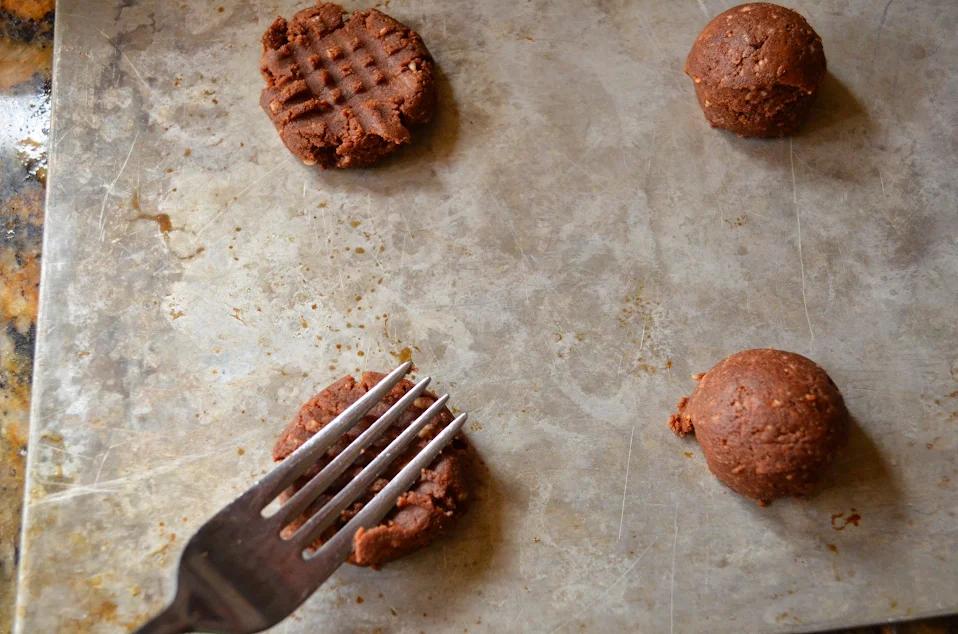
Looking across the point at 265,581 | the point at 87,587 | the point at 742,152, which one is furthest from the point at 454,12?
the point at 87,587

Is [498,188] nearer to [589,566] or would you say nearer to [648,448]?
[648,448]

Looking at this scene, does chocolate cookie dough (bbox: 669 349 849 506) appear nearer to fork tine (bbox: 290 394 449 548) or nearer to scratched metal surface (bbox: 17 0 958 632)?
scratched metal surface (bbox: 17 0 958 632)

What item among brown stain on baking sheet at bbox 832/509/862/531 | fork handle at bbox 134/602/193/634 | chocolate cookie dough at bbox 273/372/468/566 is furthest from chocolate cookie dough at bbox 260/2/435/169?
brown stain on baking sheet at bbox 832/509/862/531

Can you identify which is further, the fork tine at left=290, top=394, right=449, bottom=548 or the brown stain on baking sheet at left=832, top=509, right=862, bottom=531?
the brown stain on baking sheet at left=832, top=509, right=862, bottom=531

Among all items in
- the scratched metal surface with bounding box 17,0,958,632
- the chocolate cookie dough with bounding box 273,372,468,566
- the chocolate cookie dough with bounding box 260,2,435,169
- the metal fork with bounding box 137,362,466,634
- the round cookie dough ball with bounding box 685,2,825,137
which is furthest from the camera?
the chocolate cookie dough with bounding box 260,2,435,169

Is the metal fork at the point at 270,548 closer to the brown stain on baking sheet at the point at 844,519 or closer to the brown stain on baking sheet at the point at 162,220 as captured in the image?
the brown stain on baking sheet at the point at 162,220

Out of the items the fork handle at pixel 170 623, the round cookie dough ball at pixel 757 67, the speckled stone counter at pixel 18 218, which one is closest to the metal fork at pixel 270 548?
the fork handle at pixel 170 623
